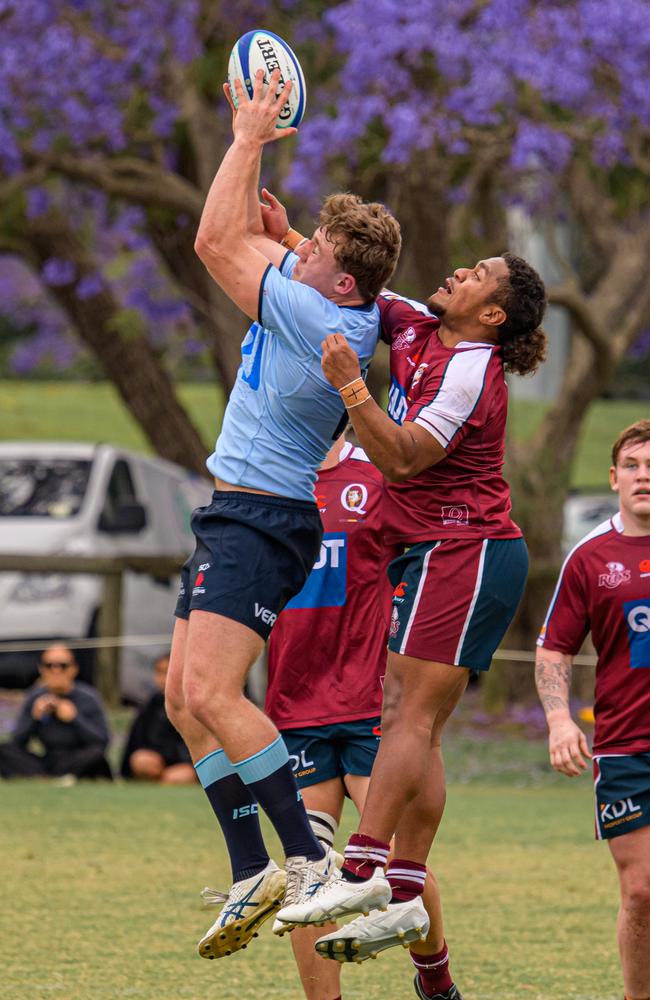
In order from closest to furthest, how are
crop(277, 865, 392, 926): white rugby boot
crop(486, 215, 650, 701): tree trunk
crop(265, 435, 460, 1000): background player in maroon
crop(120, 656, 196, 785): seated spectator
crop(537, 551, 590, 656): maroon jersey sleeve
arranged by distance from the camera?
crop(277, 865, 392, 926): white rugby boot < crop(537, 551, 590, 656): maroon jersey sleeve < crop(265, 435, 460, 1000): background player in maroon < crop(120, 656, 196, 785): seated spectator < crop(486, 215, 650, 701): tree trunk

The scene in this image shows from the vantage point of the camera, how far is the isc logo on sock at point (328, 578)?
6.05 meters

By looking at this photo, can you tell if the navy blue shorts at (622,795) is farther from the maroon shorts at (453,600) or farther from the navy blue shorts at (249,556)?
the navy blue shorts at (249,556)

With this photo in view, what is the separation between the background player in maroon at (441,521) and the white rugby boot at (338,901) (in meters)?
0.03

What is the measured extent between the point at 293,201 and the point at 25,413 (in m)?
21.9

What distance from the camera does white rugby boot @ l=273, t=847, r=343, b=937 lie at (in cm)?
512

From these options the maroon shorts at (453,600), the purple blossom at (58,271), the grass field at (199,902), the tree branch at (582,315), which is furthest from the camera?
the purple blossom at (58,271)

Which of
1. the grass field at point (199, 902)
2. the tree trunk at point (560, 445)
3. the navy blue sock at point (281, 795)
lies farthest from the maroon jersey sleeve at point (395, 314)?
the tree trunk at point (560, 445)

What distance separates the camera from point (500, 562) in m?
5.41

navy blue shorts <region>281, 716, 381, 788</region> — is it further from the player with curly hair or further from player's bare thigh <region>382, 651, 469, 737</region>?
player's bare thigh <region>382, 651, 469, 737</region>

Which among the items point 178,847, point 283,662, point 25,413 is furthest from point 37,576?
point 25,413

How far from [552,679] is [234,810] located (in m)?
1.08

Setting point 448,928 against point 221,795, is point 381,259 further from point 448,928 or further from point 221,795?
point 448,928

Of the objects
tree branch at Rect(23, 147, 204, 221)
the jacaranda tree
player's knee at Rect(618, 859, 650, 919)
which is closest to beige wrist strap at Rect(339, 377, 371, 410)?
player's knee at Rect(618, 859, 650, 919)

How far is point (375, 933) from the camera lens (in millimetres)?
5113
